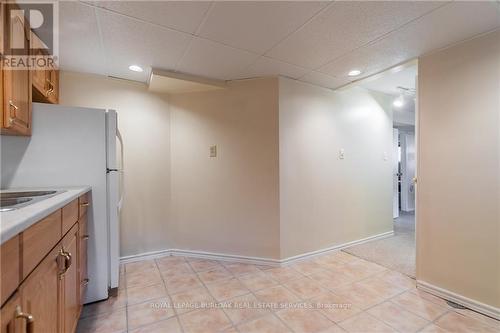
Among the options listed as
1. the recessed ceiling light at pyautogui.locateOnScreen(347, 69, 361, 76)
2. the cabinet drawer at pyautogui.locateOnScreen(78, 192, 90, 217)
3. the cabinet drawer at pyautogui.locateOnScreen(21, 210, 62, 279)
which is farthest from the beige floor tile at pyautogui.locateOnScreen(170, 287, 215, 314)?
the recessed ceiling light at pyautogui.locateOnScreen(347, 69, 361, 76)

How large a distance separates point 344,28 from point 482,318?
230cm

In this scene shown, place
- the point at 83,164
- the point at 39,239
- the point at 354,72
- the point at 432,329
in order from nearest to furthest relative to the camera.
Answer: the point at 39,239 → the point at 432,329 → the point at 83,164 → the point at 354,72

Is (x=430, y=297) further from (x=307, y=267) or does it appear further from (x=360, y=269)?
(x=307, y=267)

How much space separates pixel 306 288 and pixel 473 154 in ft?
5.65

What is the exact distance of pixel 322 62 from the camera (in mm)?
2246

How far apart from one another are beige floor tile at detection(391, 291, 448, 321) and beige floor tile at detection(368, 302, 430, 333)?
63 mm

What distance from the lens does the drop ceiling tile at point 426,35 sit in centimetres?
150

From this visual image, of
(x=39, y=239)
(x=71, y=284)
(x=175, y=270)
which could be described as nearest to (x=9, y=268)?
(x=39, y=239)

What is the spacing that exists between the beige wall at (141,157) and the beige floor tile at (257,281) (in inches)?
45.0

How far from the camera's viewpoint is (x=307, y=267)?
255cm

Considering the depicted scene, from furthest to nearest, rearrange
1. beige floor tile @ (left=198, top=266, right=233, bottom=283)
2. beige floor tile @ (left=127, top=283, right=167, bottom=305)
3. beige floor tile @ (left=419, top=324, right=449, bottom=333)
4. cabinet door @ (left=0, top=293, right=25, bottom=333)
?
1. beige floor tile @ (left=198, top=266, right=233, bottom=283)
2. beige floor tile @ (left=127, top=283, right=167, bottom=305)
3. beige floor tile @ (left=419, top=324, right=449, bottom=333)
4. cabinet door @ (left=0, top=293, right=25, bottom=333)

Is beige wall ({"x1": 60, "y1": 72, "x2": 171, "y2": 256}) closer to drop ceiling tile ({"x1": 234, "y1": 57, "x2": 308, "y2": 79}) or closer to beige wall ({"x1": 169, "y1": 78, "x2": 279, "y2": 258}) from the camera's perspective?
beige wall ({"x1": 169, "y1": 78, "x2": 279, "y2": 258})

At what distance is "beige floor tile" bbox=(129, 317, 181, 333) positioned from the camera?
156 cm

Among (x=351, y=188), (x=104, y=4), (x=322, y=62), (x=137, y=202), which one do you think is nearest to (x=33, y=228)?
(x=104, y=4)
